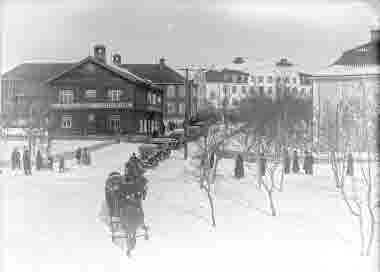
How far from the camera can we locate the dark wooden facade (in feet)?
7.52

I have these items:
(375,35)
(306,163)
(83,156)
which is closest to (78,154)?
(83,156)

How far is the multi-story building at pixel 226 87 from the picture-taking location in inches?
89.5

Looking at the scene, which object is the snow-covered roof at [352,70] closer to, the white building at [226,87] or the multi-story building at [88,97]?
the white building at [226,87]

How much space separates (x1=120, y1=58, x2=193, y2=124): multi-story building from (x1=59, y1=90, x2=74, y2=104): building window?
0.40 meters

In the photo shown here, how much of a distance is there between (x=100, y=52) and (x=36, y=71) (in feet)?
1.29

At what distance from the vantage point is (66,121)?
2301 millimetres

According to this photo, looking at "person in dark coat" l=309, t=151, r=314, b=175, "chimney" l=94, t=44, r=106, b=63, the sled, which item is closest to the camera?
the sled

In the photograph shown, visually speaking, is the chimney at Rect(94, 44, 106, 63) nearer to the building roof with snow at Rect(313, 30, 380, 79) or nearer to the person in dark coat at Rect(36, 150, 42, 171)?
the person in dark coat at Rect(36, 150, 42, 171)

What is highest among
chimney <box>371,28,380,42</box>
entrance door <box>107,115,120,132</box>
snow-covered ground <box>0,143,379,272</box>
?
chimney <box>371,28,380,42</box>

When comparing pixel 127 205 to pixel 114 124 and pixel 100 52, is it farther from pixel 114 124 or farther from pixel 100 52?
pixel 100 52

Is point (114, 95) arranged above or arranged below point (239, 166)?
above

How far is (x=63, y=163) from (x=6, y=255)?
0.62 meters

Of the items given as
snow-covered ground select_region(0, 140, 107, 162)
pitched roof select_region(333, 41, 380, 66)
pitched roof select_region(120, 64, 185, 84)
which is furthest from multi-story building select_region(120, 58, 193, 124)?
pitched roof select_region(333, 41, 380, 66)

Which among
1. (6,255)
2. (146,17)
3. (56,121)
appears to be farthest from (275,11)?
(6,255)
